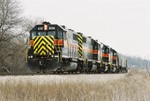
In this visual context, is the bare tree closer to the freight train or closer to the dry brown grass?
the freight train

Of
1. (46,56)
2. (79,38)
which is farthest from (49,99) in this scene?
(79,38)

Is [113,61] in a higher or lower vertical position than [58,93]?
higher

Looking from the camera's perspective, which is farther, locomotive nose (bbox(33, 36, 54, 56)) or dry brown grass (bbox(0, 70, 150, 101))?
locomotive nose (bbox(33, 36, 54, 56))

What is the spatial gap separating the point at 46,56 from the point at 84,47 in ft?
24.6

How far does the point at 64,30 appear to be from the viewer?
2347cm

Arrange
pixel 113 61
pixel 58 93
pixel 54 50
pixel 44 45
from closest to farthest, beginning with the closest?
1. pixel 58 93
2. pixel 54 50
3. pixel 44 45
4. pixel 113 61

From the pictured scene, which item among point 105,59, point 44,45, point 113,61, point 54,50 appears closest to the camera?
point 54,50

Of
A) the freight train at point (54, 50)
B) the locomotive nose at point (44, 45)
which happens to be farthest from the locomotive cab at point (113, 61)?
the locomotive nose at point (44, 45)

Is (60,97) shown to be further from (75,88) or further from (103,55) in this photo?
(103,55)

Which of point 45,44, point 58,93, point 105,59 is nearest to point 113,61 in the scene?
point 105,59

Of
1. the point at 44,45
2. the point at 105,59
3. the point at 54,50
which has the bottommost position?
the point at 105,59

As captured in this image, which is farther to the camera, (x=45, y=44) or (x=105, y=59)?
(x=105, y=59)

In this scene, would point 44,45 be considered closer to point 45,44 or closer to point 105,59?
point 45,44

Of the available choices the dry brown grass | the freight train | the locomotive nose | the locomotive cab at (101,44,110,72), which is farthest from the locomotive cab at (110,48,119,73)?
the dry brown grass
